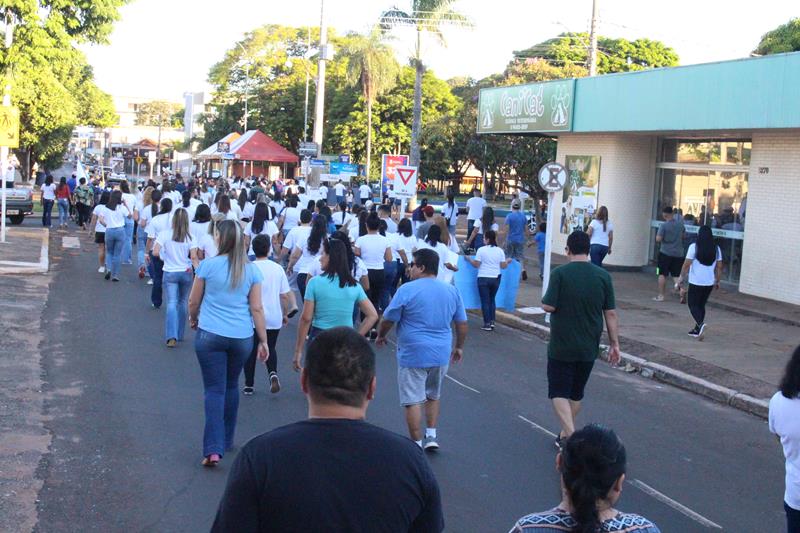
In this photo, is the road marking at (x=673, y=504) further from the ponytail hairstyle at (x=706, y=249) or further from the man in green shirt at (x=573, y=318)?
the ponytail hairstyle at (x=706, y=249)

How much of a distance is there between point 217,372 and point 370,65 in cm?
5116

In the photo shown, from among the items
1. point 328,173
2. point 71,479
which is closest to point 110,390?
point 71,479

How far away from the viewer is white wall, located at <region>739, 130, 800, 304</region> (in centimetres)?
1830

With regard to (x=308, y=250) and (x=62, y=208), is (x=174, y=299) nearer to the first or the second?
(x=308, y=250)

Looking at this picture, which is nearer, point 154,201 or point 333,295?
point 333,295

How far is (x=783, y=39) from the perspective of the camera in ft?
166

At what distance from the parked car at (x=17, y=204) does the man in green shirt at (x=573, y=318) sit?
1055 inches

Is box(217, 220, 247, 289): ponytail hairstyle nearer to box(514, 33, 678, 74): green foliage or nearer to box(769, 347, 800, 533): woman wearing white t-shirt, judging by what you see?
box(769, 347, 800, 533): woman wearing white t-shirt

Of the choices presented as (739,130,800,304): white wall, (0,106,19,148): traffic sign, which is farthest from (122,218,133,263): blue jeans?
(739,130,800,304): white wall

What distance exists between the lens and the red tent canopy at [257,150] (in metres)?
60.8

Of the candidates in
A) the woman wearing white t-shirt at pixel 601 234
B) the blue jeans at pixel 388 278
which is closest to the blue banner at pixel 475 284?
the blue jeans at pixel 388 278

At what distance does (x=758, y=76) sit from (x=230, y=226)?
13716mm

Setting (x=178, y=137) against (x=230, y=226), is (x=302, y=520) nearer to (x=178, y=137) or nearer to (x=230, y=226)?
(x=230, y=226)

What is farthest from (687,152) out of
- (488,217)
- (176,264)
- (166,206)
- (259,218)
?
(176,264)
